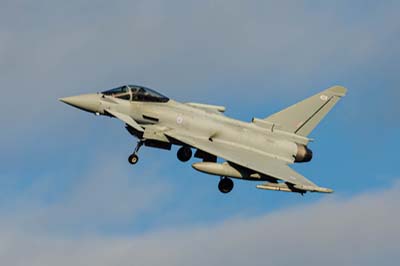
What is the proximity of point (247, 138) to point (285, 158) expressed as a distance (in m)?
2.40

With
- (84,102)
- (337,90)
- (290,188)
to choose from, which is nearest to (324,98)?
(337,90)

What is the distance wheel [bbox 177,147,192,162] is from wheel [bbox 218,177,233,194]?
8.81ft

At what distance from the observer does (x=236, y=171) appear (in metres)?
59.5

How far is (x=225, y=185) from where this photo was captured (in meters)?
60.7

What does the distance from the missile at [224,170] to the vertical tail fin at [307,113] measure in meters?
5.85

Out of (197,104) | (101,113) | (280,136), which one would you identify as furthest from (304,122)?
(101,113)

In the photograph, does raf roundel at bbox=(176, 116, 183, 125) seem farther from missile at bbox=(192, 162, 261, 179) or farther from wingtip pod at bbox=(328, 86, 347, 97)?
wingtip pod at bbox=(328, 86, 347, 97)

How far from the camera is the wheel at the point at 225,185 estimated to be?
6066 cm

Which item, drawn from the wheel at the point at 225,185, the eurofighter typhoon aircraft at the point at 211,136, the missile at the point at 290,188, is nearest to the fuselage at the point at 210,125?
the eurofighter typhoon aircraft at the point at 211,136

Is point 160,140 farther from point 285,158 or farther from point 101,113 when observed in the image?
point 285,158

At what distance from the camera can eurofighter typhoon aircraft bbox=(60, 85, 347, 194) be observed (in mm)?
59250

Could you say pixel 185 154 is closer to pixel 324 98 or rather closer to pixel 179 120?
pixel 179 120

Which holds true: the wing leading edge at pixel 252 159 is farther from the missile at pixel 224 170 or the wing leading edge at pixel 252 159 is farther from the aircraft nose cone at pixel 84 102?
the aircraft nose cone at pixel 84 102

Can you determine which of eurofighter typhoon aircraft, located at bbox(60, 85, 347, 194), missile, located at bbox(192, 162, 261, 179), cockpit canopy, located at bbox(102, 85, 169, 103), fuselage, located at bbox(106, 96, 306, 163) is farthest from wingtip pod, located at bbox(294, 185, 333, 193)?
cockpit canopy, located at bbox(102, 85, 169, 103)
